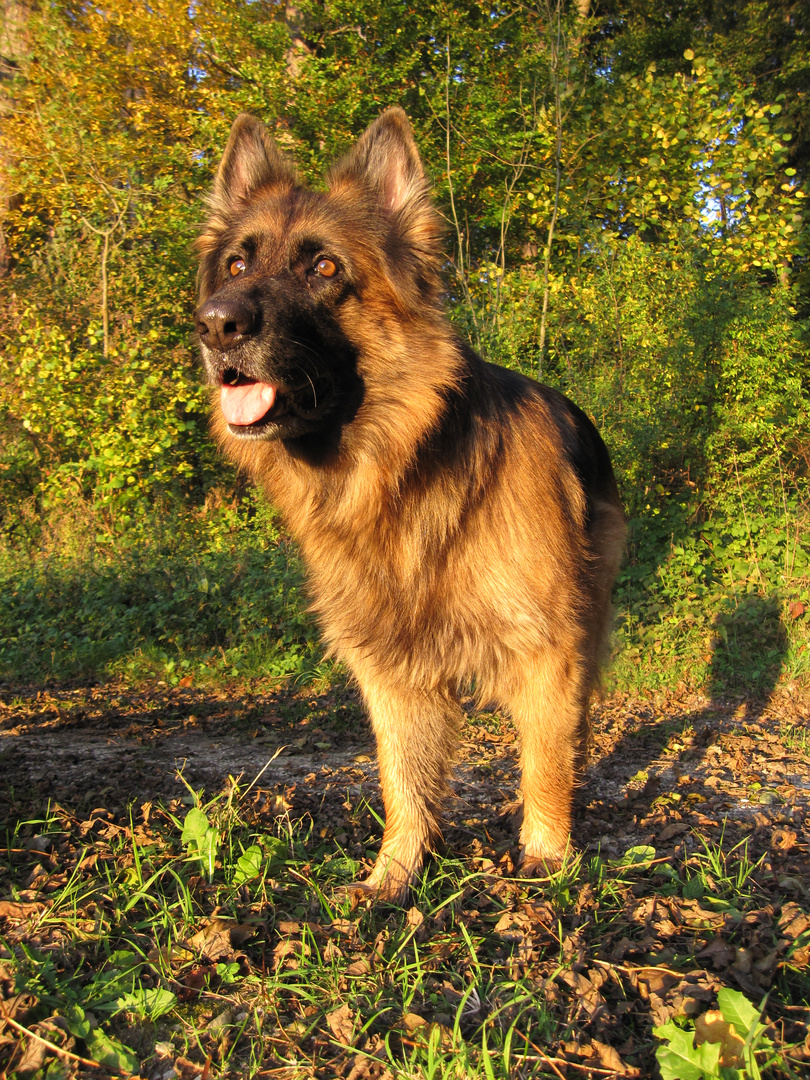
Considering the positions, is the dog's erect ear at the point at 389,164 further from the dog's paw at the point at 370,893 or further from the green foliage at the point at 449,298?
the dog's paw at the point at 370,893

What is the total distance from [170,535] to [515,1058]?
292 inches

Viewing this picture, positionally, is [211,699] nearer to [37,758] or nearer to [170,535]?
[37,758]

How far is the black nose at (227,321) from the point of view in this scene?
255 cm

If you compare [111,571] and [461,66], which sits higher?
[461,66]

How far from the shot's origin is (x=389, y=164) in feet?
10.6

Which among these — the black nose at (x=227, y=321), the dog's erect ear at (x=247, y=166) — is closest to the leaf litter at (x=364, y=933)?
the black nose at (x=227, y=321)

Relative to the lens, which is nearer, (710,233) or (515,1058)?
(515,1058)

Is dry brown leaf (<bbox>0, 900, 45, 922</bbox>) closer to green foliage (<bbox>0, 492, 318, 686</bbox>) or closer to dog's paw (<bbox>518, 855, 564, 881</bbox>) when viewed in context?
dog's paw (<bbox>518, 855, 564, 881</bbox>)

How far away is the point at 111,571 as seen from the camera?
291 inches

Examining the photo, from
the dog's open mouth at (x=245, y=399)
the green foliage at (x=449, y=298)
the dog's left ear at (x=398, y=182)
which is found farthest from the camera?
the green foliage at (x=449, y=298)

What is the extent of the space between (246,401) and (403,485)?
66cm

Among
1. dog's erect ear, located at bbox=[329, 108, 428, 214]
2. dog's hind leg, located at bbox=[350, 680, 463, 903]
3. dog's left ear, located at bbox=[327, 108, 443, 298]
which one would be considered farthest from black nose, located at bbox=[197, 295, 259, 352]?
dog's hind leg, located at bbox=[350, 680, 463, 903]

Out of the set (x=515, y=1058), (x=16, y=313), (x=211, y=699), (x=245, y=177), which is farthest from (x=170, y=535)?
(x=515, y=1058)

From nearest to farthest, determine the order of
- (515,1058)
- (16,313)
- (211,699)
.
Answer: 1. (515,1058)
2. (211,699)
3. (16,313)
